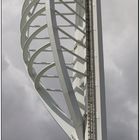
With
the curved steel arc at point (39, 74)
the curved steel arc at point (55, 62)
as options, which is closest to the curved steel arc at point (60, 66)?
the curved steel arc at point (55, 62)

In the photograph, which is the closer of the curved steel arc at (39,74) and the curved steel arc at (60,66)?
the curved steel arc at (60,66)

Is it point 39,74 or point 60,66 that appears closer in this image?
point 60,66

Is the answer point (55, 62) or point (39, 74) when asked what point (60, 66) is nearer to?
point (55, 62)

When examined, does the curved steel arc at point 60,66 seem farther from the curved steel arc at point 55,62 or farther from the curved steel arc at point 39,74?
the curved steel arc at point 39,74

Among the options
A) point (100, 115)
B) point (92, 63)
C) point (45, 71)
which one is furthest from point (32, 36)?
point (100, 115)

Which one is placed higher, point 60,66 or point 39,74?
point 60,66

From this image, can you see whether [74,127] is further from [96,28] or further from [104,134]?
[96,28]

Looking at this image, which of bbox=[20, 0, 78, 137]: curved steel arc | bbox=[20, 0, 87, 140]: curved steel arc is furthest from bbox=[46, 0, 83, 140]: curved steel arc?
bbox=[20, 0, 78, 137]: curved steel arc

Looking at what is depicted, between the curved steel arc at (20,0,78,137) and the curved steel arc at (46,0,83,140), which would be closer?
the curved steel arc at (46,0,83,140)

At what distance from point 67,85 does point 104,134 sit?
404 cm

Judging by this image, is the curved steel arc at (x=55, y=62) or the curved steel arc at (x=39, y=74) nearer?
the curved steel arc at (x=55, y=62)

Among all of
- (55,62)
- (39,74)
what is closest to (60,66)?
(55,62)

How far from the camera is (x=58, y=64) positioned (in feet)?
138

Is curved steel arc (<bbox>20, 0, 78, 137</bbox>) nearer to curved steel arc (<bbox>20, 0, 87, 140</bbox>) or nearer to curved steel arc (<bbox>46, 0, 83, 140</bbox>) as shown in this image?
curved steel arc (<bbox>20, 0, 87, 140</bbox>)
